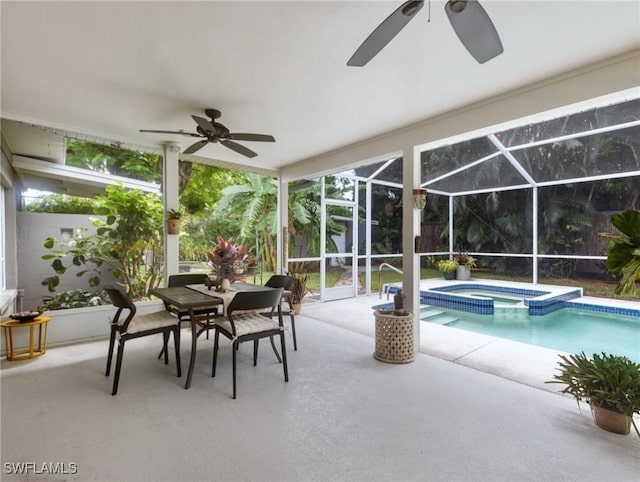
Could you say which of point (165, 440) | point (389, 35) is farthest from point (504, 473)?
point (389, 35)

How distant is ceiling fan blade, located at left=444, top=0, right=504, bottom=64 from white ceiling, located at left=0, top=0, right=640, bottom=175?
405 millimetres

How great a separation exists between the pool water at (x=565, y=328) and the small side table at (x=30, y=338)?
5.28 meters

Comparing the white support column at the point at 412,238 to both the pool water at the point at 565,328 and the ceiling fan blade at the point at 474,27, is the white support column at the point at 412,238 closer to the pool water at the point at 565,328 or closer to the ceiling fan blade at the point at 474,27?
the pool water at the point at 565,328

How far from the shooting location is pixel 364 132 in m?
4.15

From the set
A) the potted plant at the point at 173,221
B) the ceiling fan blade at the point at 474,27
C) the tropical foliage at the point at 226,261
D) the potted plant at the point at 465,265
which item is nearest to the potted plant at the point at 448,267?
the potted plant at the point at 465,265

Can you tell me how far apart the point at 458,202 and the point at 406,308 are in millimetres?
5978

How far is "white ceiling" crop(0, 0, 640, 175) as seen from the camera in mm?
1963

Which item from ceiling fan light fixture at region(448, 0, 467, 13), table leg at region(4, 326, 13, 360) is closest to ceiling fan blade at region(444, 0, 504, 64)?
ceiling fan light fixture at region(448, 0, 467, 13)

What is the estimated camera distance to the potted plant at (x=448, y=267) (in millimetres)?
8555

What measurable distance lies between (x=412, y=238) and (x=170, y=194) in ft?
11.0

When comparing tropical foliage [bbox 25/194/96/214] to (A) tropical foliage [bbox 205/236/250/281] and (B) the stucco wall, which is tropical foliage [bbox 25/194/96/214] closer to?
(B) the stucco wall

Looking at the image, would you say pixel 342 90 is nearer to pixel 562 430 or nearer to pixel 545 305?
pixel 562 430

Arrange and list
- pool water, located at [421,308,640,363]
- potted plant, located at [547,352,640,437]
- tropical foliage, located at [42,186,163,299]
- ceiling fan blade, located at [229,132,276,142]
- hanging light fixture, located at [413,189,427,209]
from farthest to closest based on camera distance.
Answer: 1. pool water, located at [421,308,640,363]
2. tropical foliage, located at [42,186,163,299]
3. hanging light fixture, located at [413,189,427,209]
4. ceiling fan blade, located at [229,132,276,142]
5. potted plant, located at [547,352,640,437]

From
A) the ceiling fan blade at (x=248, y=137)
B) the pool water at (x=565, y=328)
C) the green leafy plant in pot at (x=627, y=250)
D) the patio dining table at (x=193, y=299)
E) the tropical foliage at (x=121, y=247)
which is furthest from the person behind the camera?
the pool water at (x=565, y=328)
